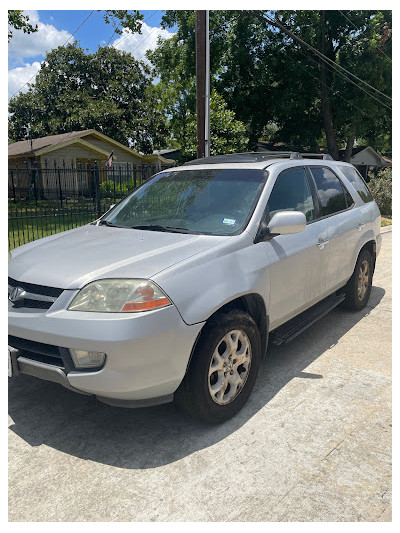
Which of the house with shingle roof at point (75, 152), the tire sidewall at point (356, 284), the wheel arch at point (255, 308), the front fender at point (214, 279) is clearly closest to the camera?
the front fender at point (214, 279)

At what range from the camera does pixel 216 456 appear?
2.76 metres

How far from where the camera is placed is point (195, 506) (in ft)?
7.69

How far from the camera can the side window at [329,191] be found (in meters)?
4.47

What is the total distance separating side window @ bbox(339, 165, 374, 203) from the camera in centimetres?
530

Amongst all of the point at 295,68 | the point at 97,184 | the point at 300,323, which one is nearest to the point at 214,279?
the point at 300,323

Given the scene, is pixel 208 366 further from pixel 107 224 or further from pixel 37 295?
pixel 107 224

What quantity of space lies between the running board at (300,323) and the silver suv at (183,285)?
2cm

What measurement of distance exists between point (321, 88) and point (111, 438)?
82.5 feet

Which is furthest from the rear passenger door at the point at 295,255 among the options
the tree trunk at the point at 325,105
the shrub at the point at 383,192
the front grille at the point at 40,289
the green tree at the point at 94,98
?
the green tree at the point at 94,98

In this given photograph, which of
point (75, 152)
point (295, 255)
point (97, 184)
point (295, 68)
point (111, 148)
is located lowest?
point (295, 255)

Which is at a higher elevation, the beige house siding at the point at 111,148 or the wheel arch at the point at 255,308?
the beige house siding at the point at 111,148

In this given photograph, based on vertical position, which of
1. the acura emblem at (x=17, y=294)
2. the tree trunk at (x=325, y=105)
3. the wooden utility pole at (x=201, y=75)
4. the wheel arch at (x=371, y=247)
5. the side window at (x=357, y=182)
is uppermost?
the tree trunk at (x=325, y=105)

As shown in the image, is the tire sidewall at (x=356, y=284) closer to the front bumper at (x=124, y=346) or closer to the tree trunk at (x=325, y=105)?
the front bumper at (x=124, y=346)

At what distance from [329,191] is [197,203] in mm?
1692
